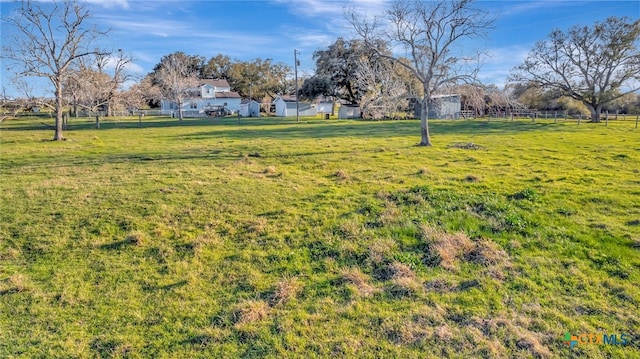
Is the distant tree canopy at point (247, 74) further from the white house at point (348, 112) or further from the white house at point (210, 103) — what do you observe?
the white house at point (348, 112)

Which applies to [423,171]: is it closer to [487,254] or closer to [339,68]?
[487,254]

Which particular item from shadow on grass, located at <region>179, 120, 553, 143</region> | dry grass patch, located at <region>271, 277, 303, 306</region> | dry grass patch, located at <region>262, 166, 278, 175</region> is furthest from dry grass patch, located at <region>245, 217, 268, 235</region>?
shadow on grass, located at <region>179, 120, 553, 143</region>

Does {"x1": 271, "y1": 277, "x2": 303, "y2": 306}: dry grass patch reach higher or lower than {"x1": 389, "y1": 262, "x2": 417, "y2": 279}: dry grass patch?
lower

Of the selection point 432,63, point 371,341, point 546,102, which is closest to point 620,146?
point 432,63

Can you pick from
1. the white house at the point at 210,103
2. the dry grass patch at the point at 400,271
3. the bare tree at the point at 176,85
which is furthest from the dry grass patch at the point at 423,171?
the white house at the point at 210,103

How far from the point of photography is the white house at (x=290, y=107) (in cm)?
A: 5768

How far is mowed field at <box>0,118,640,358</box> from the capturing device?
398 cm

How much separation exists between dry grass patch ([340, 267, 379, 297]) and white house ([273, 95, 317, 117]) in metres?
53.8

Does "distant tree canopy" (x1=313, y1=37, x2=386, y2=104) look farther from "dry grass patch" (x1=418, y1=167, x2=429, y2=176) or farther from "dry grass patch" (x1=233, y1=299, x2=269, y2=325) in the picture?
"dry grass patch" (x1=233, y1=299, x2=269, y2=325)

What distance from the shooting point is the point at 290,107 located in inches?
2271

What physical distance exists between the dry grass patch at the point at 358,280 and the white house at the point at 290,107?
53772 millimetres

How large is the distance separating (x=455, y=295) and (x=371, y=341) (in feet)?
4.93

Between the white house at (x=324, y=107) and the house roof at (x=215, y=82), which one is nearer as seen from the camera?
the house roof at (x=215, y=82)

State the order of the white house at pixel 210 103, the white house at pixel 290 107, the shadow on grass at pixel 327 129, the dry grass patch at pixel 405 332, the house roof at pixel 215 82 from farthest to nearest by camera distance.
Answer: the house roof at pixel 215 82, the white house at pixel 210 103, the white house at pixel 290 107, the shadow on grass at pixel 327 129, the dry grass patch at pixel 405 332
